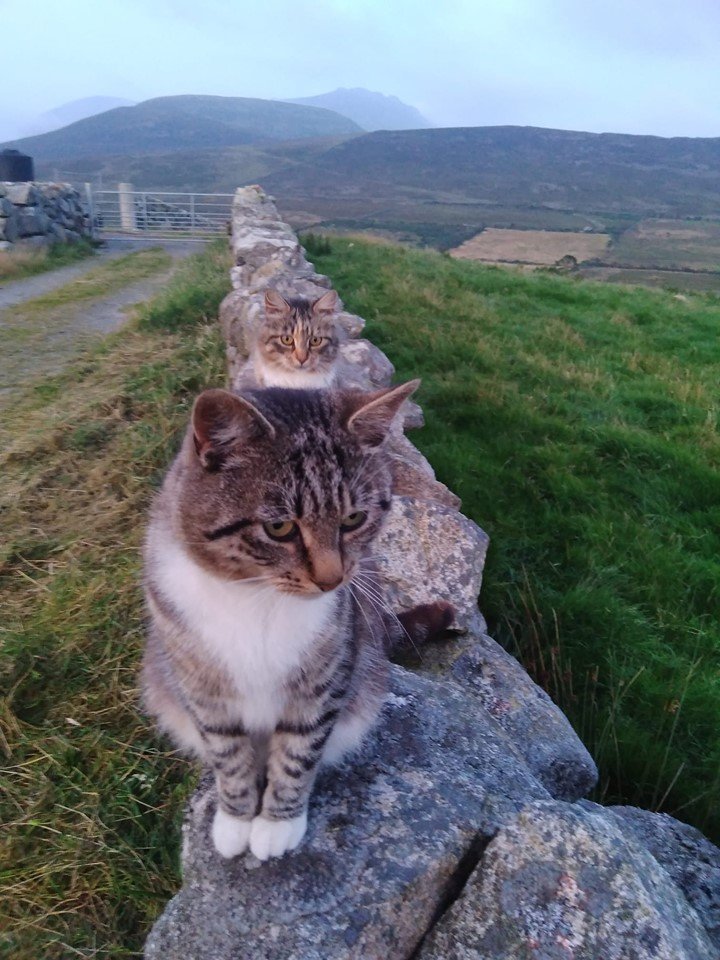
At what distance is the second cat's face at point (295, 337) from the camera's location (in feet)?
15.5

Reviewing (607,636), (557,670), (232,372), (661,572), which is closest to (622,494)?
(661,572)

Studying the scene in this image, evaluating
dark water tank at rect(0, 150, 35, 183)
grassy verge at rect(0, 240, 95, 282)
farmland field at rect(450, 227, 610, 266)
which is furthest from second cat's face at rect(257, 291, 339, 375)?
dark water tank at rect(0, 150, 35, 183)

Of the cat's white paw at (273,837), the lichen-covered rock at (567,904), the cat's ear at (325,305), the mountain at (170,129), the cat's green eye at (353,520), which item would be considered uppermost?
the mountain at (170,129)

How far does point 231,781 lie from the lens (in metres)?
1.99

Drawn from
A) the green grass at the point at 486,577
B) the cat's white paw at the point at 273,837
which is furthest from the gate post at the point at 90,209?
the cat's white paw at the point at 273,837

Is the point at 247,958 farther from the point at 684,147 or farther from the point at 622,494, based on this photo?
the point at 684,147

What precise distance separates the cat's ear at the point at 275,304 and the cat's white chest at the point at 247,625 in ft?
10.5

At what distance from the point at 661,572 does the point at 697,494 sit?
4.74 ft

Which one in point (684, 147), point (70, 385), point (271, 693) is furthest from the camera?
point (684, 147)

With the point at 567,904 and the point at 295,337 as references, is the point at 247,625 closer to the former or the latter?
the point at 567,904

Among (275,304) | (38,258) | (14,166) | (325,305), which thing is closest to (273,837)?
(275,304)

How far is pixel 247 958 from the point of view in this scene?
5.42 feet

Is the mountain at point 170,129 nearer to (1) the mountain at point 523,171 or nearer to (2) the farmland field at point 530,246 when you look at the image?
(1) the mountain at point 523,171

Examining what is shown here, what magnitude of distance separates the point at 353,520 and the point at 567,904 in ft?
3.43
